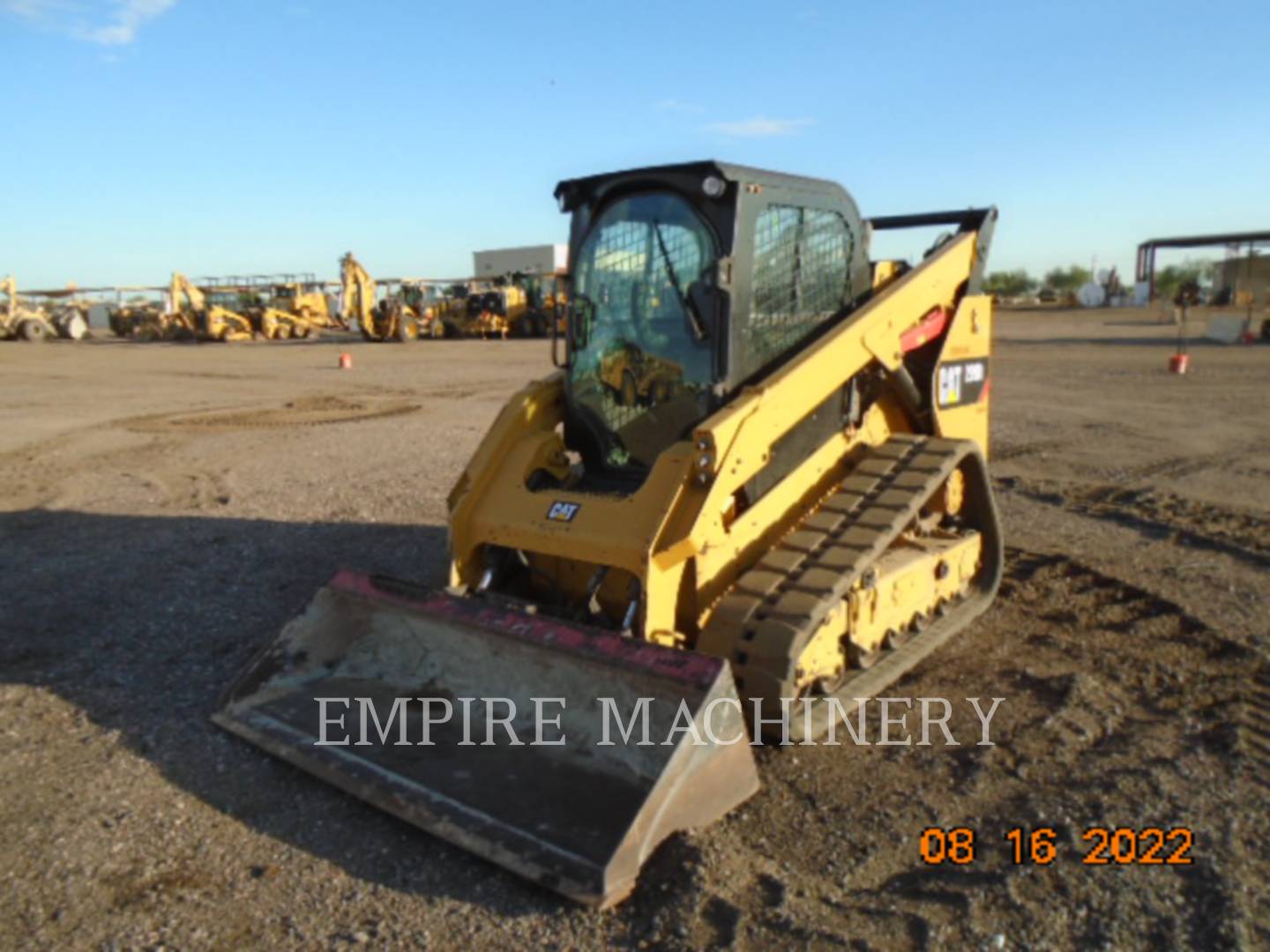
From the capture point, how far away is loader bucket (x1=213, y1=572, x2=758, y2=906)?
3312 millimetres

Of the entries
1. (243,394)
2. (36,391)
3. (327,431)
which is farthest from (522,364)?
(327,431)

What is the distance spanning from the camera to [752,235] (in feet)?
15.1

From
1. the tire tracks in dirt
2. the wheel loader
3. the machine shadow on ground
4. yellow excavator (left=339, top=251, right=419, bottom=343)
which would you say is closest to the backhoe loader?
yellow excavator (left=339, top=251, right=419, bottom=343)

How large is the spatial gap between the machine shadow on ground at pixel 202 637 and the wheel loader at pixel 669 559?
0.11 m

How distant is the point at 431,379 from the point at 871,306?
54.1ft

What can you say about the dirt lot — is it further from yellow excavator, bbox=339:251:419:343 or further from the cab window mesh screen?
yellow excavator, bbox=339:251:419:343

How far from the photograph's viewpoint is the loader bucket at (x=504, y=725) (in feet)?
10.9

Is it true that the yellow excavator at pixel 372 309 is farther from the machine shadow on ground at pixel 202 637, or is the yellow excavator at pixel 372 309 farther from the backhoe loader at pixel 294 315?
the machine shadow on ground at pixel 202 637

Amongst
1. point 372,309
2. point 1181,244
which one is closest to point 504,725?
point 372,309

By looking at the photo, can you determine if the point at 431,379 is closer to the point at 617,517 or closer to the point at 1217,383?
the point at 1217,383

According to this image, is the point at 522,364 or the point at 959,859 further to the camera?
the point at 522,364
